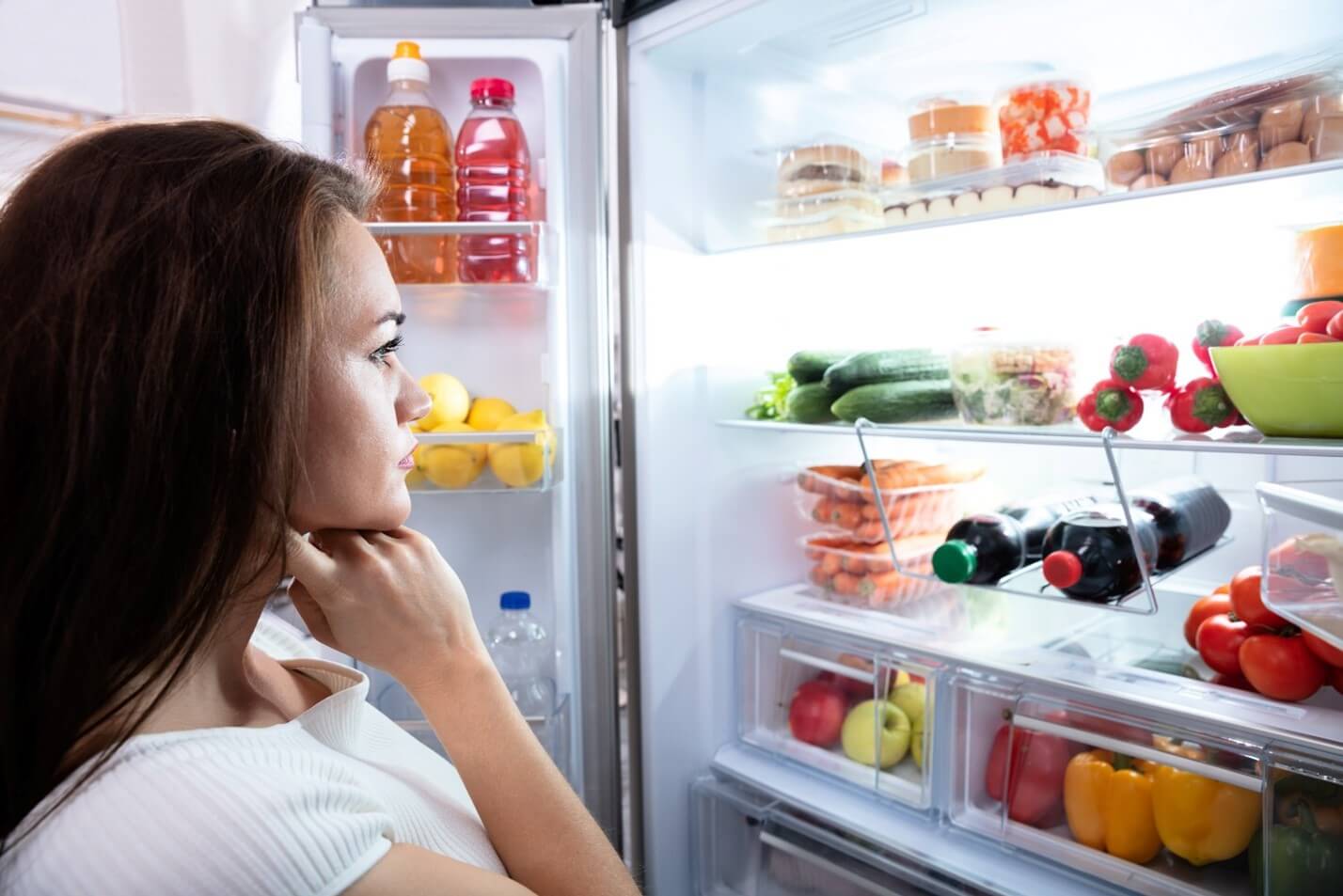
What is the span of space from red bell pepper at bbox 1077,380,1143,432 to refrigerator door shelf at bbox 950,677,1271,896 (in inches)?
14.5

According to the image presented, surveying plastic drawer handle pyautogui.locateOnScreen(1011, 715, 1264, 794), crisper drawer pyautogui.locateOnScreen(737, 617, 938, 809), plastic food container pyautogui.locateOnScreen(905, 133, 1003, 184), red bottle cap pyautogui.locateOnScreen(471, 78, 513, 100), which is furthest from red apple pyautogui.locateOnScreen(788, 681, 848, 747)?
red bottle cap pyautogui.locateOnScreen(471, 78, 513, 100)

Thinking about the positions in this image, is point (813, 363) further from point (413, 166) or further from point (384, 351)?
point (384, 351)

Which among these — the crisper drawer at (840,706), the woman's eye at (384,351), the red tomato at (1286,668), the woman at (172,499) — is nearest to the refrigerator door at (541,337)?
the crisper drawer at (840,706)

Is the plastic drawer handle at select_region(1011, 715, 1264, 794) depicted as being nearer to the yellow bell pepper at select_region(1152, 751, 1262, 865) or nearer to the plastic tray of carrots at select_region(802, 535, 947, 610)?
the yellow bell pepper at select_region(1152, 751, 1262, 865)

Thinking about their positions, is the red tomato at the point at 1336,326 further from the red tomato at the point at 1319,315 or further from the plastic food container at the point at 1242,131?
the plastic food container at the point at 1242,131

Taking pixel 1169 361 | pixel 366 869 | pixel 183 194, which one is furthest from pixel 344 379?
pixel 1169 361

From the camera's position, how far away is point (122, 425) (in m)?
0.58

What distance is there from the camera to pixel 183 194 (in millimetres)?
613

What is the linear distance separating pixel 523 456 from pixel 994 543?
71 cm

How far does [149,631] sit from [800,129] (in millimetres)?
1372

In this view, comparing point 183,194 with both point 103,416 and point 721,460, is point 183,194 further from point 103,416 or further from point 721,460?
point 721,460

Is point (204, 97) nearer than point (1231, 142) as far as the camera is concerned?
No

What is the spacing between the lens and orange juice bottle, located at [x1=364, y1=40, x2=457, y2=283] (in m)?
1.39

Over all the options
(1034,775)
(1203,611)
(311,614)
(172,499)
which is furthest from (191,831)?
(1203,611)
